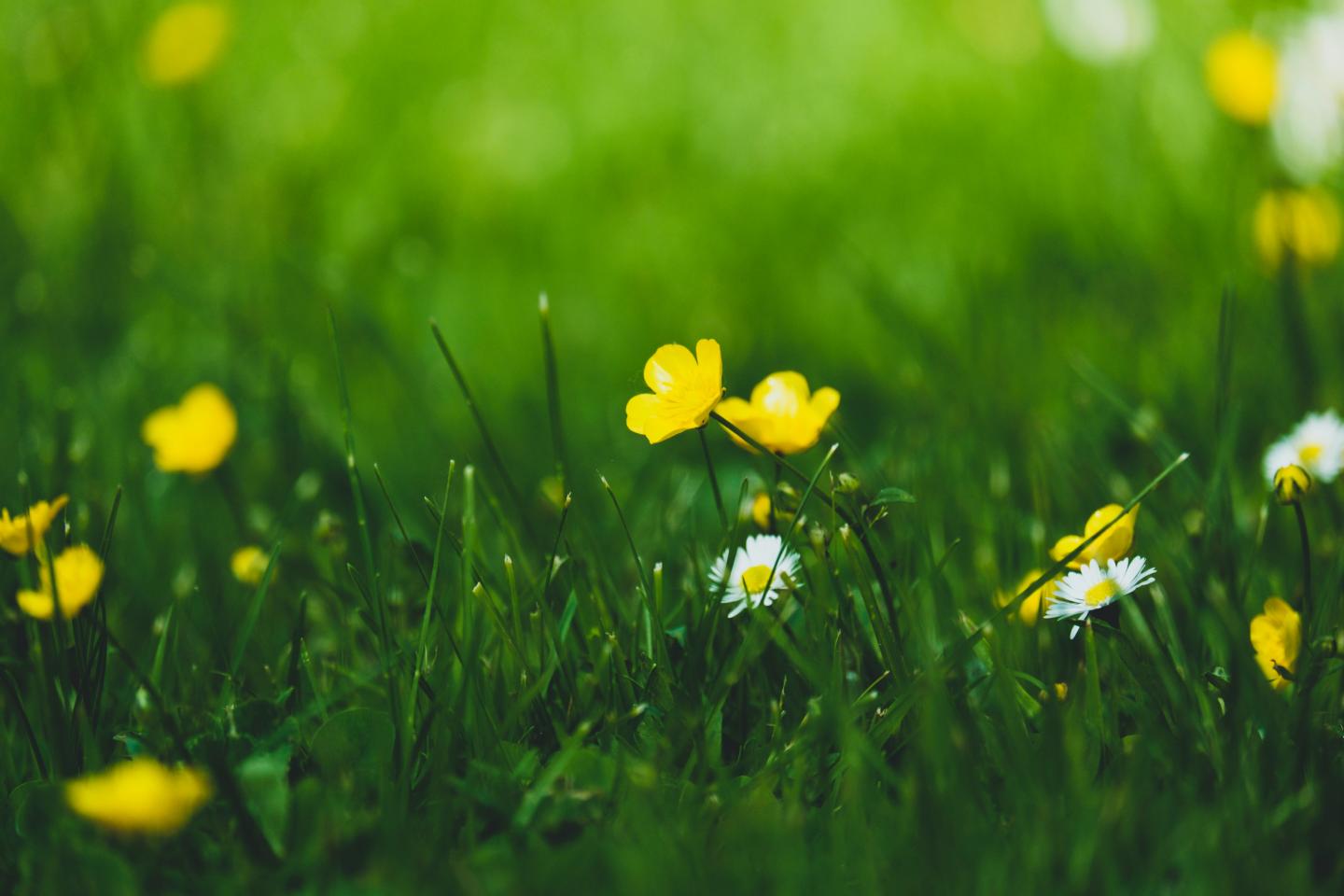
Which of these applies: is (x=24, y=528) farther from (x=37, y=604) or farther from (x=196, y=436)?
(x=196, y=436)

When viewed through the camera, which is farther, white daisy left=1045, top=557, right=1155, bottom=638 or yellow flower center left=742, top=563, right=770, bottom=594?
yellow flower center left=742, top=563, right=770, bottom=594

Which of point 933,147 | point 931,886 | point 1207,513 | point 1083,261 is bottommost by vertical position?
point 931,886

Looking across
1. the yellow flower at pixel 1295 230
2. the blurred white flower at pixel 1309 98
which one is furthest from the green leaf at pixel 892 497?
the blurred white flower at pixel 1309 98

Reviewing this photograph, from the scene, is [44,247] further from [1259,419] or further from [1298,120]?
[1298,120]

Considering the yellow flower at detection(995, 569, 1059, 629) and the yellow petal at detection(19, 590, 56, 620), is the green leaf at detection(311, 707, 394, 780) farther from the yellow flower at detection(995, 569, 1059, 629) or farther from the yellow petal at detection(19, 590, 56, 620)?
the yellow flower at detection(995, 569, 1059, 629)

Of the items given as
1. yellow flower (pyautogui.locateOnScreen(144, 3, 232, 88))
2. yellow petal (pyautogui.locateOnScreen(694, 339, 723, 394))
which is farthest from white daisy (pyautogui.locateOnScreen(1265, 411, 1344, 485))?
yellow flower (pyautogui.locateOnScreen(144, 3, 232, 88))

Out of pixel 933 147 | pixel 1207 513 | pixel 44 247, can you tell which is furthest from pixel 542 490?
pixel 933 147

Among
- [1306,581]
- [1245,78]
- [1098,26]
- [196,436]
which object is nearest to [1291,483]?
[1306,581]
